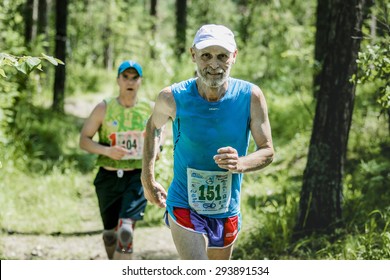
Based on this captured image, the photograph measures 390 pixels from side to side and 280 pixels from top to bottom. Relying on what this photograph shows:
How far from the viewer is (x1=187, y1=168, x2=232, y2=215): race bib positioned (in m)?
3.95

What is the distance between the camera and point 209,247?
4.08m

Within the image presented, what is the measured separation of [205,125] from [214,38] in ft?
1.79

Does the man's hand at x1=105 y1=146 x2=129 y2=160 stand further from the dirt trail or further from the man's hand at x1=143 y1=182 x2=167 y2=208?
the dirt trail

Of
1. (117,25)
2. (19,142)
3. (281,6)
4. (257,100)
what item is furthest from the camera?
(117,25)

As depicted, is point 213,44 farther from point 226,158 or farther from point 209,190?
point 209,190

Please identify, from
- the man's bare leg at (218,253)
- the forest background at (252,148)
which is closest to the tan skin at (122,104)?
the forest background at (252,148)

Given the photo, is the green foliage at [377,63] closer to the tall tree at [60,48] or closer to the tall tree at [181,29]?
the tall tree at [60,48]

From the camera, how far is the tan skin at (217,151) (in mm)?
3768

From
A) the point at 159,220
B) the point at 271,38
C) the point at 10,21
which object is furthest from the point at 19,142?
the point at 271,38

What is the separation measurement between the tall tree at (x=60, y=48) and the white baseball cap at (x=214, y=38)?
10.4 m

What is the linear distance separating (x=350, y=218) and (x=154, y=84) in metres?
8.76

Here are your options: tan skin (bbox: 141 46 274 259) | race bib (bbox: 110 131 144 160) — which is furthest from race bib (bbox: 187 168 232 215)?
race bib (bbox: 110 131 144 160)

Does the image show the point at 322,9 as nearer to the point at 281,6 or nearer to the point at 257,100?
the point at 281,6

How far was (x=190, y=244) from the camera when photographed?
152 inches
